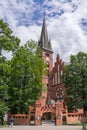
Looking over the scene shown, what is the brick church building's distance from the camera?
125ft

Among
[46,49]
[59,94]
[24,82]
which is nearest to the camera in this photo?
[24,82]

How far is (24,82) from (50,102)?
15.1 meters

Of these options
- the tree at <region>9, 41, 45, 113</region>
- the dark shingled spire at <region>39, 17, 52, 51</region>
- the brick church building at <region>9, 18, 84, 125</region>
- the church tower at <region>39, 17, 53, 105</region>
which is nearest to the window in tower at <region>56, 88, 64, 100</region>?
the brick church building at <region>9, 18, 84, 125</region>

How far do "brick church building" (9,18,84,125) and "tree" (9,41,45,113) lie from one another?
6.92 feet

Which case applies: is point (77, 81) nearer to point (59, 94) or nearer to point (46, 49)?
point (59, 94)

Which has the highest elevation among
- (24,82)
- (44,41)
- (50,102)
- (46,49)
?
(44,41)

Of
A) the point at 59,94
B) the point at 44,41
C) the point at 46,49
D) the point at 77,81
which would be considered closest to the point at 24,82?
the point at 77,81

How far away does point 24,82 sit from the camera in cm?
4219

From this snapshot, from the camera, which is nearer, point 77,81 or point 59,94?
point 77,81

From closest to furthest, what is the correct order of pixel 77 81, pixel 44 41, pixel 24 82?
pixel 24 82 < pixel 77 81 < pixel 44 41

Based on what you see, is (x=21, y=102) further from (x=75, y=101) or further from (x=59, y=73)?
(x=59, y=73)

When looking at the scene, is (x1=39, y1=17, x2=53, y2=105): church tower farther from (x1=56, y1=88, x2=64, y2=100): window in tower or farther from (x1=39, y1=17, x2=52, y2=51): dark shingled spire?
(x1=56, y1=88, x2=64, y2=100): window in tower

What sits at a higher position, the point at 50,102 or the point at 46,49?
the point at 46,49

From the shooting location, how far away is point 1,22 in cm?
2670
